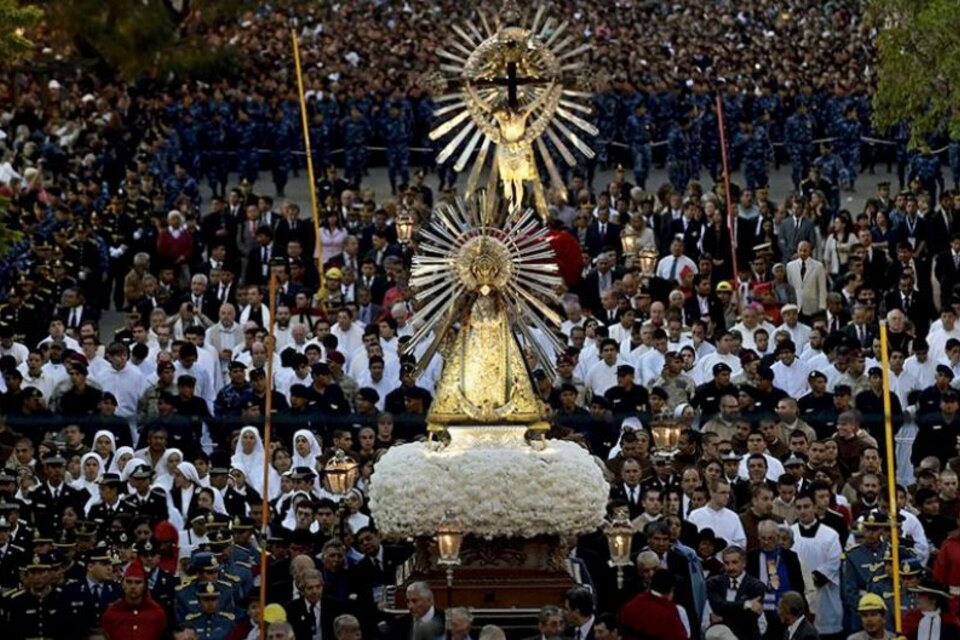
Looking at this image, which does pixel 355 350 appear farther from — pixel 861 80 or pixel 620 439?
pixel 861 80

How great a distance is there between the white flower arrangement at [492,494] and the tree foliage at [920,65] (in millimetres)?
13150

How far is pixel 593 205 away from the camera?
37.3 m

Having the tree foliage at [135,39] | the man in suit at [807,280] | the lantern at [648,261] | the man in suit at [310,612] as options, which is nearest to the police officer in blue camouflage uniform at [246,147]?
the tree foliage at [135,39]

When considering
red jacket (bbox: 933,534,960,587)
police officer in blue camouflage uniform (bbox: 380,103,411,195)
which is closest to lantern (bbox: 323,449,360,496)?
red jacket (bbox: 933,534,960,587)

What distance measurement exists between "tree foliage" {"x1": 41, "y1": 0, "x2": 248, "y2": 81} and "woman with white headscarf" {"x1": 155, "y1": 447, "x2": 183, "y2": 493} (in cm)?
2400

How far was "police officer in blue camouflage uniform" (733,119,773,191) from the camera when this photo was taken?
43.0m

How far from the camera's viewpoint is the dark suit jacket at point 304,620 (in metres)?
22.9

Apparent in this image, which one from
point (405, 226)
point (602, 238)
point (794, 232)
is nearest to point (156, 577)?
point (405, 226)

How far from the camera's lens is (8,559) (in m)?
25.0

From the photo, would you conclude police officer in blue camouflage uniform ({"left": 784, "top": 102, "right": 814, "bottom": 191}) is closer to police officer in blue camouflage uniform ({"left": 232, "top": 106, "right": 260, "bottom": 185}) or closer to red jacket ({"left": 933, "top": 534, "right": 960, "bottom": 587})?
police officer in blue camouflage uniform ({"left": 232, "top": 106, "right": 260, "bottom": 185})

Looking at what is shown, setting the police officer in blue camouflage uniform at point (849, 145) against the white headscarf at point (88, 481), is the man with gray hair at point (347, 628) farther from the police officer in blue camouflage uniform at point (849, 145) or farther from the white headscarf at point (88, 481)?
the police officer in blue camouflage uniform at point (849, 145)

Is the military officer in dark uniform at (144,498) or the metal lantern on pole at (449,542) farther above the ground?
the military officer in dark uniform at (144,498)

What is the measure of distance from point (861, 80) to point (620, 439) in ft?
69.9

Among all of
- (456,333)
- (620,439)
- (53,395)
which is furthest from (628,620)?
(53,395)
